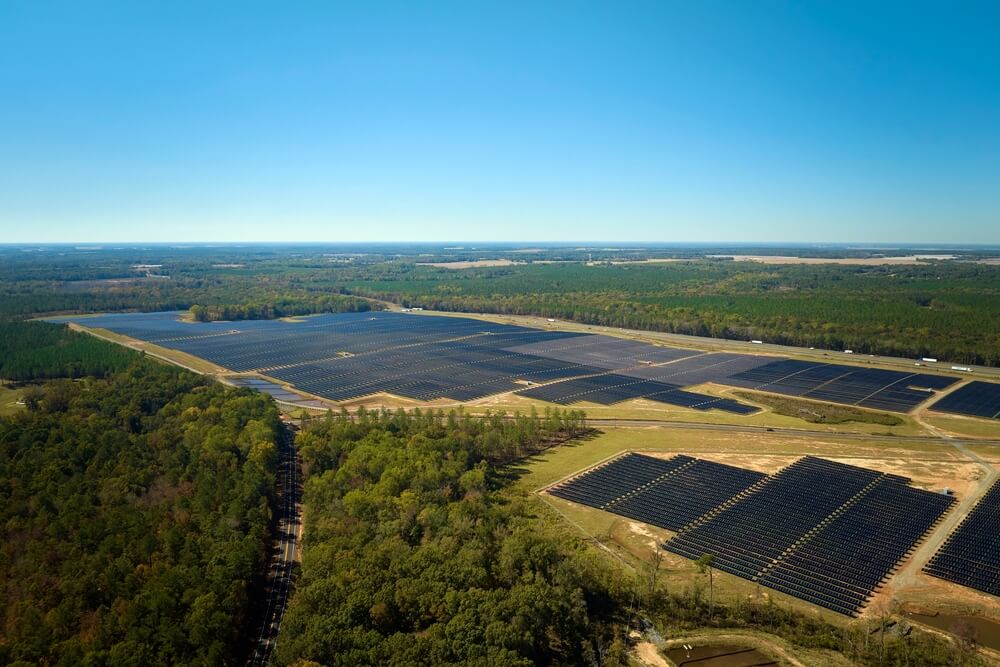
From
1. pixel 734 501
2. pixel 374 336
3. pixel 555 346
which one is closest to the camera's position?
pixel 734 501

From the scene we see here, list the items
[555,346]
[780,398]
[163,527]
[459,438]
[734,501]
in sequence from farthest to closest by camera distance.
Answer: [555,346], [780,398], [459,438], [734,501], [163,527]

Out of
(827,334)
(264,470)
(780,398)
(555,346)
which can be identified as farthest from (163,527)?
(827,334)

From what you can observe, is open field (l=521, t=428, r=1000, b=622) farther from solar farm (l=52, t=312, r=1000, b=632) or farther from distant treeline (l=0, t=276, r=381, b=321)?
distant treeline (l=0, t=276, r=381, b=321)

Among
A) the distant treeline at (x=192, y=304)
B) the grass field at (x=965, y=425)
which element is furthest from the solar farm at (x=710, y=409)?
the distant treeline at (x=192, y=304)

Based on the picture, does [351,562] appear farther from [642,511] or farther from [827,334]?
[827,334]

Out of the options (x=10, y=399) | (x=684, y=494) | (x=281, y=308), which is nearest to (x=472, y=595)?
(x=684, y=494)

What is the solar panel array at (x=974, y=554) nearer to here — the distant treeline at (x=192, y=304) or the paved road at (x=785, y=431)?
the paved road at (x=785, y=431)
